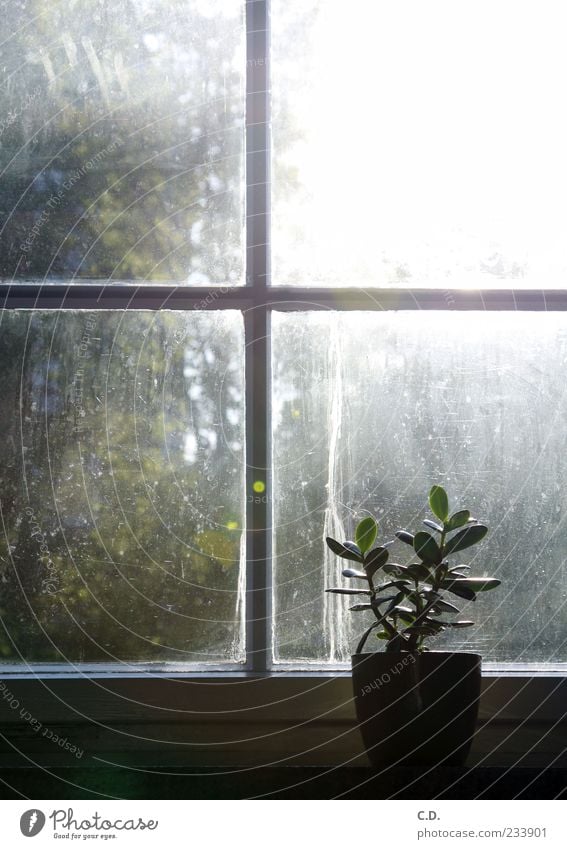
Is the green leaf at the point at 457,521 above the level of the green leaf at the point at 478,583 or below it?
above

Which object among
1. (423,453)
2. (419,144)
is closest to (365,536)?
(423,453)

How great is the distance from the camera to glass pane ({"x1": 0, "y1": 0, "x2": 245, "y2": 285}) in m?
1.35

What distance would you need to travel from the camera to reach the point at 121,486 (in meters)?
1.30

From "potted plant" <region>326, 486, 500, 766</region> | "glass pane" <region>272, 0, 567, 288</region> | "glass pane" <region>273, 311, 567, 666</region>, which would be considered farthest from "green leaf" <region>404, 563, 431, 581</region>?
"glass pane" <region>272, 0, 567, 288</region>

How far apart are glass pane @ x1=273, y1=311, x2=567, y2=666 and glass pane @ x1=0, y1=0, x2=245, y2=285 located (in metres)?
0.20

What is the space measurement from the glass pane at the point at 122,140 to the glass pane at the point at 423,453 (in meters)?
0.20

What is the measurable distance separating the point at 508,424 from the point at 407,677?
1.44 ft

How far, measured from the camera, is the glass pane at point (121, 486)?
1.27 meters

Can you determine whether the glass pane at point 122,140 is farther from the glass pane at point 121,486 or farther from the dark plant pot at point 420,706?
the dark plant pot at point 420,706

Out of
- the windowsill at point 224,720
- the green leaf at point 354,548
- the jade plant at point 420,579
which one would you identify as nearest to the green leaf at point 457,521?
the jade plant at point 420,579

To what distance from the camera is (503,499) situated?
132 centimetres

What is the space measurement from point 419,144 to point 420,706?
819mm

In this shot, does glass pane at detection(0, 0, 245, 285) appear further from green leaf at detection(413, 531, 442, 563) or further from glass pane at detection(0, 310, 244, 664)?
green leaf at detection(413, 531, 442, 563)

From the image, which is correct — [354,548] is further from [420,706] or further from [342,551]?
[420,706]
